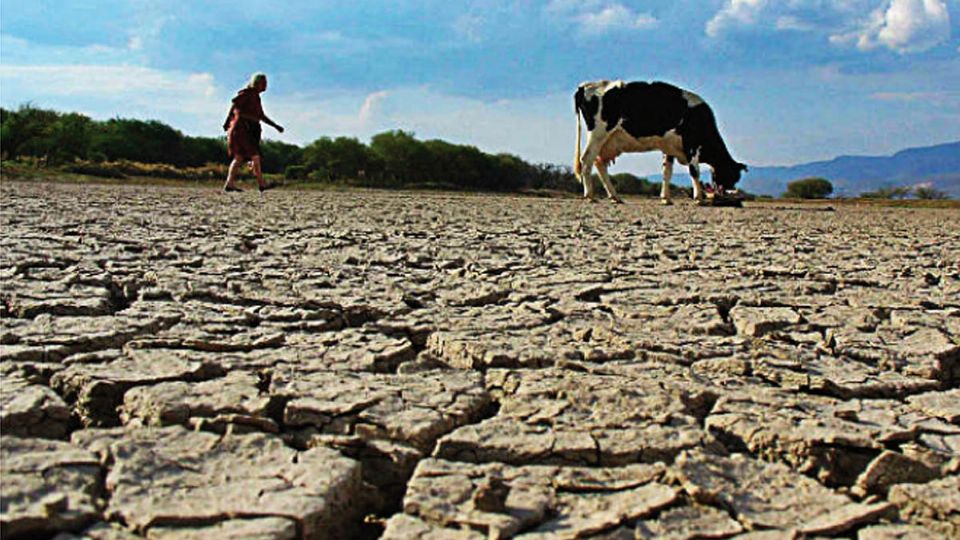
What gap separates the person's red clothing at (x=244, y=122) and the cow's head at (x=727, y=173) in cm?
606

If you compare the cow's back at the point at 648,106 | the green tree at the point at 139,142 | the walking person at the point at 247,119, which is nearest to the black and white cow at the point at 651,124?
the cow's back at the point at 648,106

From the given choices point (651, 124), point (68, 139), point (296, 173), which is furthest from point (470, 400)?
point (68, 139)

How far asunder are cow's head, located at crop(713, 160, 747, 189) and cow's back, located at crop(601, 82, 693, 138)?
3.12 ft

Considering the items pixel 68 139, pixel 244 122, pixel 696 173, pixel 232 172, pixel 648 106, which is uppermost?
pixel 648 106

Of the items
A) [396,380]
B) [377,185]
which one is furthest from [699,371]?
[377,185]

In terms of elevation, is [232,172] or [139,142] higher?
[139,142]

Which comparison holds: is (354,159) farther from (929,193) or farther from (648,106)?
(929,193)

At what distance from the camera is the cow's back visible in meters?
11.3

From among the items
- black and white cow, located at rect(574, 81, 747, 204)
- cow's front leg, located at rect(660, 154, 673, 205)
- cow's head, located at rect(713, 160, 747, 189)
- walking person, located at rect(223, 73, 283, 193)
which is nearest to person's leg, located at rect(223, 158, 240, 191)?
walking person, located at rect(223, 73, 283, 193)

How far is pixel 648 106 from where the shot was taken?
1133 cm

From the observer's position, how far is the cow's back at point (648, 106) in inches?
446

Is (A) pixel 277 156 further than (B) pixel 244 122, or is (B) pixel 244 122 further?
(A) pixel 277 156

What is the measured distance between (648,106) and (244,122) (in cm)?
514

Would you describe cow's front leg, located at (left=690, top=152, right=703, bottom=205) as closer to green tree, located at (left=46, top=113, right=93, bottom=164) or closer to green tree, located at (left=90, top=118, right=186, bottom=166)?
green tree, located at (left=46, top=113, right=93, bottom=164)
